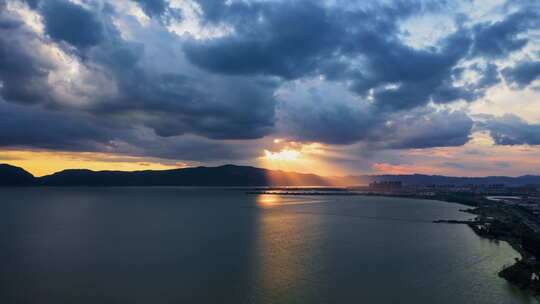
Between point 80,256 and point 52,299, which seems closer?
point 52,299

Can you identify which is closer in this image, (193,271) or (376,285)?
(376,285)

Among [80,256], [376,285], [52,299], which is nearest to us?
[52,299]

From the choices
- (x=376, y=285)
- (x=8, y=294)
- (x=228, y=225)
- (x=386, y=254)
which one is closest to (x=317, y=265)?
(x=376, y=285)

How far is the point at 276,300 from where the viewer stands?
32.6 metres

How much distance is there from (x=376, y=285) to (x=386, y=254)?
640 inches

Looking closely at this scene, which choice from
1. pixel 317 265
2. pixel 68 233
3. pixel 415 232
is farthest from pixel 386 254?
pixel 68 233

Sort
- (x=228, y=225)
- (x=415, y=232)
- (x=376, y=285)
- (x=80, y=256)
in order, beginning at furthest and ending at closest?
(x=228, y=225)
(x=415, y=232)
(x=80, y=256)
(x=376, y=285)

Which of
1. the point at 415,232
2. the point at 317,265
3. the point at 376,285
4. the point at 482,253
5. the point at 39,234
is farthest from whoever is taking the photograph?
the point at 415,232

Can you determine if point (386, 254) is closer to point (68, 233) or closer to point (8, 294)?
point (8, 294)

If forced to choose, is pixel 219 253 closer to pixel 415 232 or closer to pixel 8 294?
pixel 8 294

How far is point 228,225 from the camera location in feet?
280

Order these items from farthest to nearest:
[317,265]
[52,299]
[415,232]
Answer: [415,232] < [317,265] < [52,299]

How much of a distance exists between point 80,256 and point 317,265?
116 ft

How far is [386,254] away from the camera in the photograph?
2060 inches
